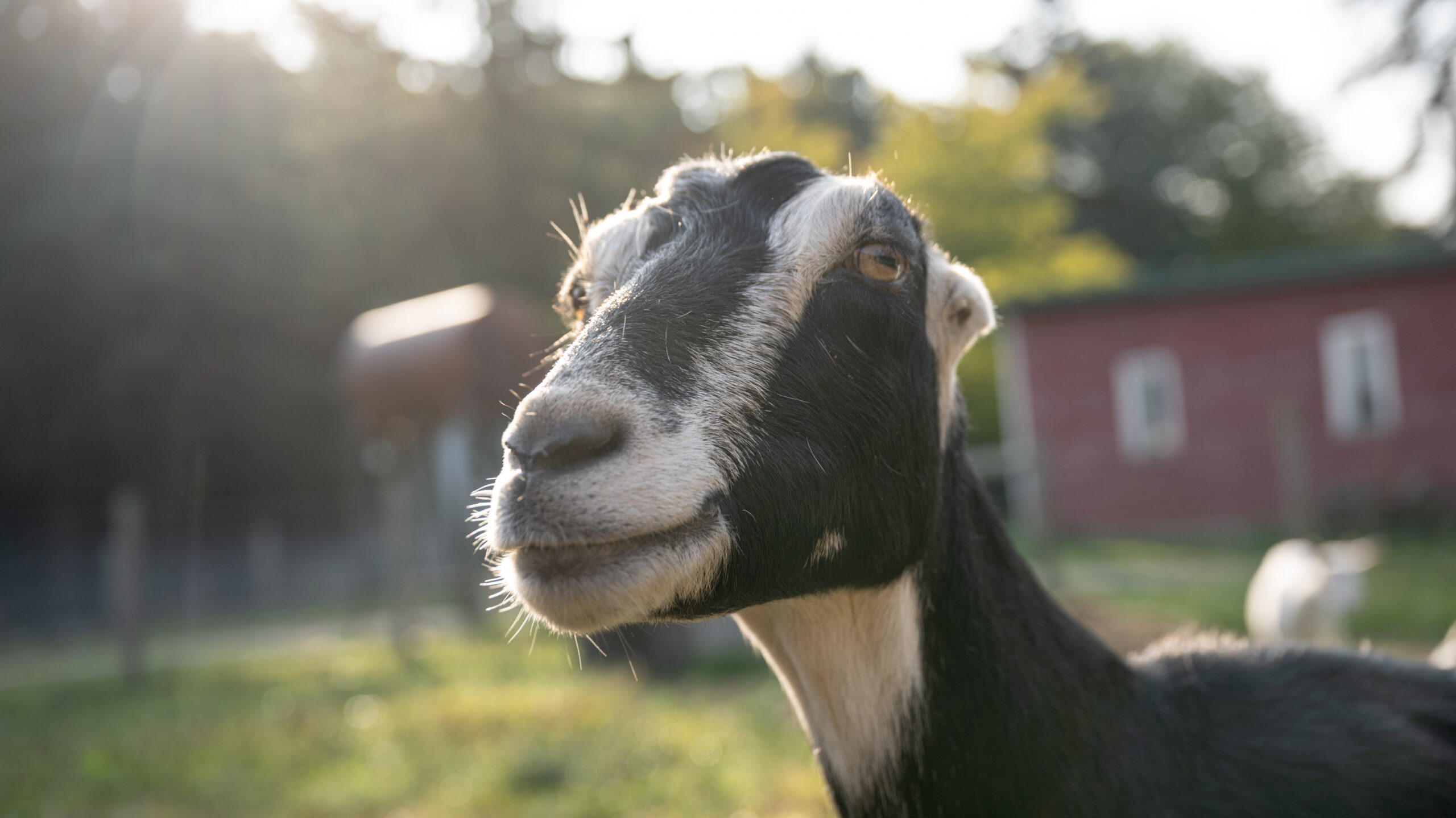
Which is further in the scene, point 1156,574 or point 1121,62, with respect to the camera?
point 1121,62

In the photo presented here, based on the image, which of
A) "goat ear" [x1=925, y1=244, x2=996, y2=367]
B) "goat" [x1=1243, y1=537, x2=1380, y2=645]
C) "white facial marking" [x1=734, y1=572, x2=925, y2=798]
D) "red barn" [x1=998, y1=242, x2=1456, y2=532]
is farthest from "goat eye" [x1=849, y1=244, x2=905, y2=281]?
"red barn" [x1=998, y1=242, x2=1456, y2=532]

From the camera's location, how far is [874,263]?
6.51 ft

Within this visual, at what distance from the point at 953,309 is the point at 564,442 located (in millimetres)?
1082

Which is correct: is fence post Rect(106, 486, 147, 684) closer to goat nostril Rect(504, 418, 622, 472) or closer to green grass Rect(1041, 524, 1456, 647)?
green grass Rect(1041, 524, 1456, 647)

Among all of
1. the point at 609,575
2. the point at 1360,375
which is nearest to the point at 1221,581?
the point at 1360,375

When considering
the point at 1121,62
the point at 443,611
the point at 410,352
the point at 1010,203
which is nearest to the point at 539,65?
the point at 1010,203

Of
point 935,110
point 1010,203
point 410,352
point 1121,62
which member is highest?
point 1121,62

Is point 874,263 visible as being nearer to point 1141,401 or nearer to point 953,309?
point 953,309

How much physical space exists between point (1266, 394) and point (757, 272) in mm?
18475

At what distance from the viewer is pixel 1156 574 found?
12.0 meters

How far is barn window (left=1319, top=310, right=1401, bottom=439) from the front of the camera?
17156 mm

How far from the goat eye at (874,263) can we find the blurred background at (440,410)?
0.42 m

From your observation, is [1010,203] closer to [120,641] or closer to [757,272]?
[120,641]

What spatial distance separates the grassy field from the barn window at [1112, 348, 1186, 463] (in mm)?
7594
